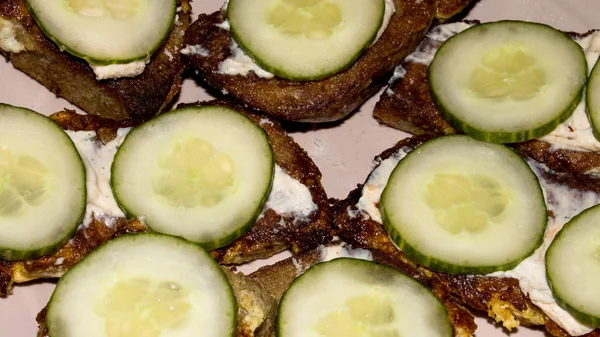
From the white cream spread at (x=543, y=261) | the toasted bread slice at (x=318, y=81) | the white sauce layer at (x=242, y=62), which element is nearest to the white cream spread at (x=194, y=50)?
the toasted bread slice at (x=318, y=81)

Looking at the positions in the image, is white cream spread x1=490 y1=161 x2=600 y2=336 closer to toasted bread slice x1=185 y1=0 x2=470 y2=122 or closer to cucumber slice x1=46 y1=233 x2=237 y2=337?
toasted bread slice x1=185 y1=0 x2=470 y2=122

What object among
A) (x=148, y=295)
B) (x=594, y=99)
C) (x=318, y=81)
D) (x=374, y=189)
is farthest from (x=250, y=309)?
(x=594, y=99)

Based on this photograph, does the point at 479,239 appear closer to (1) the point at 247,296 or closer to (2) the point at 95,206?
(1) the point at 247,296

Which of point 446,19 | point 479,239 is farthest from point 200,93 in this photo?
point 479,239

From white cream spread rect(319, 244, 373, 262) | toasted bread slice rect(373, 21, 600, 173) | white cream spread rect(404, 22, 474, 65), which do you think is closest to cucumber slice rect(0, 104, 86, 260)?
white cream spread rect(319, 244, 373, 262)

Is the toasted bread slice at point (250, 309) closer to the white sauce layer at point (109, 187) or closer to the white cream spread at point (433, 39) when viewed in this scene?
the white sauce layer at point (109, 187)

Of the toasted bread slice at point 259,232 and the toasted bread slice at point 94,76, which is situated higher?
the toasted bread slice at point 94,76

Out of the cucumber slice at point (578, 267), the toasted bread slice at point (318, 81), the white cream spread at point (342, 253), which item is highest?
the toasted bread slice at point (318, 81)
